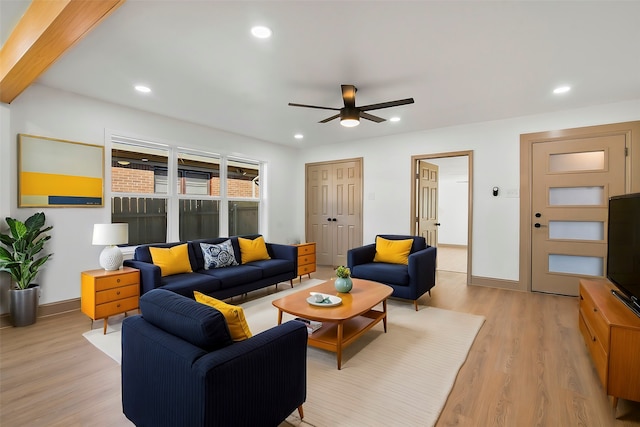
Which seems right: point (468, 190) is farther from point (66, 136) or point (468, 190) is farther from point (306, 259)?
point (66, 136)

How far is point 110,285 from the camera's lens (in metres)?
2.97

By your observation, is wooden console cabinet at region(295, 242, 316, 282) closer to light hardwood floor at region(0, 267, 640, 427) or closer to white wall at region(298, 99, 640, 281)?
white wall at region(298, 99, 640, 281)

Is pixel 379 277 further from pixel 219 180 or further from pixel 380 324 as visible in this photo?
pixel 219 180

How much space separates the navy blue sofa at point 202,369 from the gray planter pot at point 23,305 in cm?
236

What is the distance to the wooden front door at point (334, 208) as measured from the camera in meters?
6.08

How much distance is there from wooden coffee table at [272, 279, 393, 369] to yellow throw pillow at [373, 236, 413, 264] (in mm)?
1029

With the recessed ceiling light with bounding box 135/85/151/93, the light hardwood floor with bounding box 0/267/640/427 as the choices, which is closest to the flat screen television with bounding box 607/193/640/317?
the light hardwood floor with bounding box 0/267/640/427

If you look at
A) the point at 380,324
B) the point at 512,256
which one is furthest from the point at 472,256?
the point at 380,324

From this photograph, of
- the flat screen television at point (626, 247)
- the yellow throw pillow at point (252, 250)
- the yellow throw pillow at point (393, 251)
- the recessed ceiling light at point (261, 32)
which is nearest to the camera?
the flat screen television at point (626, 247)

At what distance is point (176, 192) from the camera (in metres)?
→ 4.62

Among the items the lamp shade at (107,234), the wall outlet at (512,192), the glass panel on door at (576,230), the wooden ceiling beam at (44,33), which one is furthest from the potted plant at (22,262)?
the glass panel on door at (576,230)

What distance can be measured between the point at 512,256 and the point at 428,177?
2.15m

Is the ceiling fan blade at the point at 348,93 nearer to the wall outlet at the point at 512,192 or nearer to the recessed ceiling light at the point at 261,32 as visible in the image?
the recessed ceiling light at the point at 261,32

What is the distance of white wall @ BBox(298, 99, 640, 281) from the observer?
165 inches
